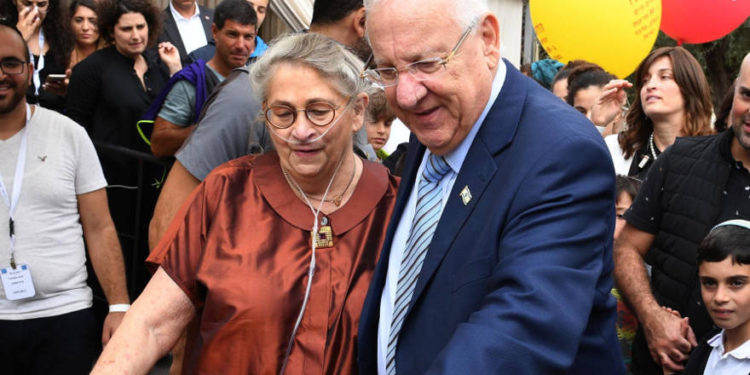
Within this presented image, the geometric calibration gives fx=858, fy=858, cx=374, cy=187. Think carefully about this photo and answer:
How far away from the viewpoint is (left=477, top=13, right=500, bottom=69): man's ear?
1.90 metres

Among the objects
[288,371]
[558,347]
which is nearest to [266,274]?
[288,371]

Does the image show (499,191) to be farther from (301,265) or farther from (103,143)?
(103,143)

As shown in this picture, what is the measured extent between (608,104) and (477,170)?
10.9ft

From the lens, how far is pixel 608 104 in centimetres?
495

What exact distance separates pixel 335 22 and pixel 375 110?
46.5 inches

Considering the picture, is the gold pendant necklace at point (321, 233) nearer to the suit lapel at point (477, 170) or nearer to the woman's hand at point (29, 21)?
the suit lapel at point (477, 170)

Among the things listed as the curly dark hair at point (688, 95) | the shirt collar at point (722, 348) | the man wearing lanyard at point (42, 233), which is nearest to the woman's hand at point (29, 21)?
the man wearing lanyard at point (42, 233)

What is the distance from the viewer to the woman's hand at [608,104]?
486cm

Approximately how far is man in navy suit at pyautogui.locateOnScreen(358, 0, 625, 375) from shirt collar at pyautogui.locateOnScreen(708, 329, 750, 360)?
1385mm

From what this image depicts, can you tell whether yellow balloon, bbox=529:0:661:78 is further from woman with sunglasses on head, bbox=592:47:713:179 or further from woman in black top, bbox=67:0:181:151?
woman in black top, bbox=67:0:181:151

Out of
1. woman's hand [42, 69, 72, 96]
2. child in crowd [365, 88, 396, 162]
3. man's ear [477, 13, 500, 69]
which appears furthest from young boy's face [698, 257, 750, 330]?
woman's hand [42, 69, 72, 96]

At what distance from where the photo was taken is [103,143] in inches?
200

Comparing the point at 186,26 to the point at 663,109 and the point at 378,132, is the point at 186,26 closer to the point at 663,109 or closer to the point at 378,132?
the point at 378,132

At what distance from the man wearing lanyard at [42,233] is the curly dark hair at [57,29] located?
2.18 metres
